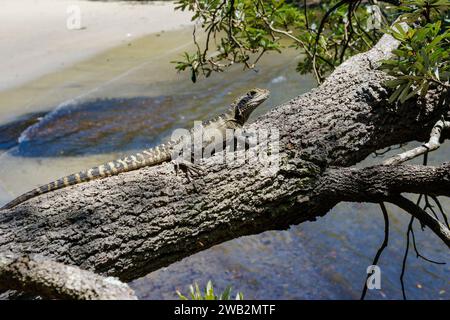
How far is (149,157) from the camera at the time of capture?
4.85m

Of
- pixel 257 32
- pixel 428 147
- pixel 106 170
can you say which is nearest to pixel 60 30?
pixel 257 32

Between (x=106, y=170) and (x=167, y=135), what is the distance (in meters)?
7.14

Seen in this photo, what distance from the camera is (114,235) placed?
307cm

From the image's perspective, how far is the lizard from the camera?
4.08 metres

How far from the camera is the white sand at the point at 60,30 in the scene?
1661 cm

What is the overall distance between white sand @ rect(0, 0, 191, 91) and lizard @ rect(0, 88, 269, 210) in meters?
10.4

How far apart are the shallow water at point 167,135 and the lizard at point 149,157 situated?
2154 millimetres

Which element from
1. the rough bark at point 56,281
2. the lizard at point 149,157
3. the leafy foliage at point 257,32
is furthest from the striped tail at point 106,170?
the rough bark at point 56,281

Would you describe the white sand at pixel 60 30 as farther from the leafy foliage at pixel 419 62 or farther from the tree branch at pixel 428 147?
the tree branch at pixel 428 147

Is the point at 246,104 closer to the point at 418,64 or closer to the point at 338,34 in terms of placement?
the point at 338,34
